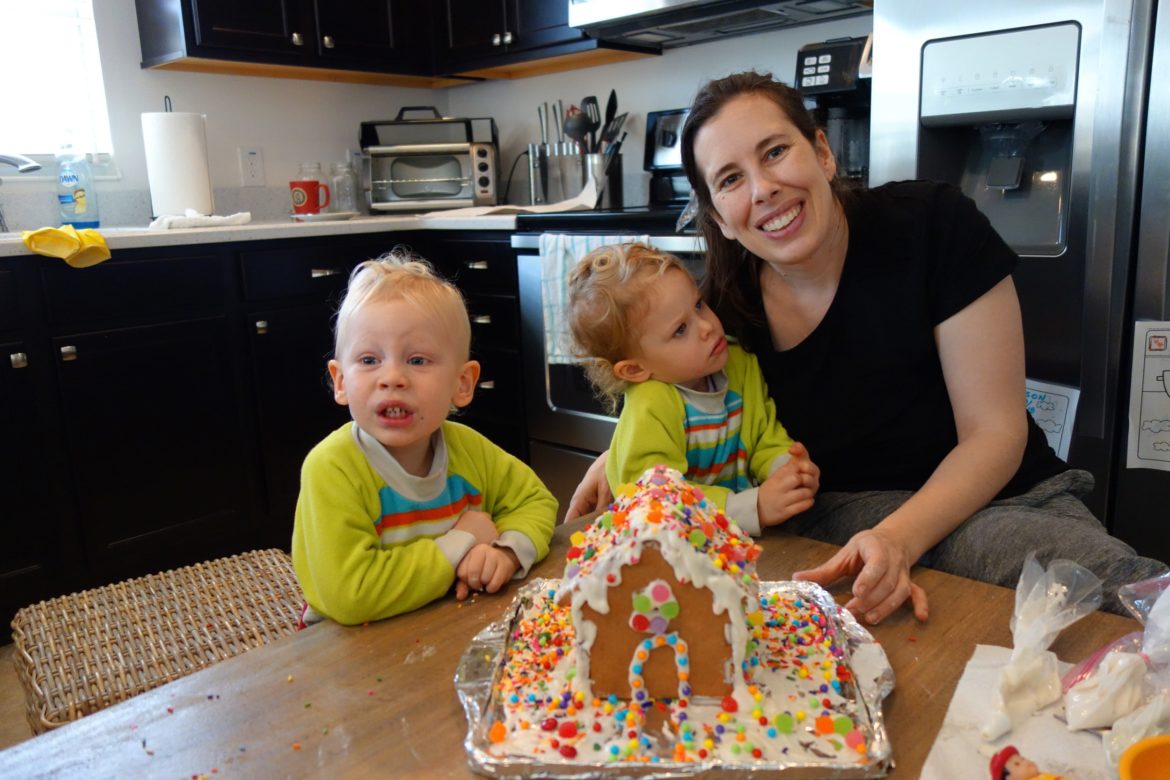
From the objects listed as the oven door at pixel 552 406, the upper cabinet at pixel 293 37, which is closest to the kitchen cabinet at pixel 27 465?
the upper cabinet at pixel 293 37

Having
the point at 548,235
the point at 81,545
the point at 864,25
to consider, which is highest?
the point at 864,25

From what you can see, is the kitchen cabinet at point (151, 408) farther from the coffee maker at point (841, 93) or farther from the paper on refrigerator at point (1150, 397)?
the paper on refrigerator at point (1150, 397)

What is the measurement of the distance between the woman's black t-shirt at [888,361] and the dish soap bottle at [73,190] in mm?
2649

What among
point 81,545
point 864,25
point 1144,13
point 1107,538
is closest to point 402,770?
point 1107,538

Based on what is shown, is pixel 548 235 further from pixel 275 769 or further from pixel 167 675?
pixel 275 769

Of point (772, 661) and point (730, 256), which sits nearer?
point (772, 661)

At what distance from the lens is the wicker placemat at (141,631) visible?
1.24 meters

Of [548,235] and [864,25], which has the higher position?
[864,25]

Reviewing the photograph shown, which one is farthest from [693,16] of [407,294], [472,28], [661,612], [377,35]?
[661,612]

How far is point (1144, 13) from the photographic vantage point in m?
1.69

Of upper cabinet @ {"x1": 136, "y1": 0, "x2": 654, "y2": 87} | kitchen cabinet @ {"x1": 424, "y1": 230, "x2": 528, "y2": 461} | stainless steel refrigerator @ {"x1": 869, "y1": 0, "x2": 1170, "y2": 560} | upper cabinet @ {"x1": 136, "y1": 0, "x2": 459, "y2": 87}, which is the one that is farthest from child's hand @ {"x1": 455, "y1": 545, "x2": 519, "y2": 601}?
upper cabinet @ {"x1": 136, "y1": 0, "x2": 459, "y2": 87}

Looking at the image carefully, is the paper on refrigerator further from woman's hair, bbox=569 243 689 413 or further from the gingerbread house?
the gingerbread house

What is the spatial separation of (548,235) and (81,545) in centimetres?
163

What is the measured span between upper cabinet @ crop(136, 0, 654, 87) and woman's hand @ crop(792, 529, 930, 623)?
2614mm
